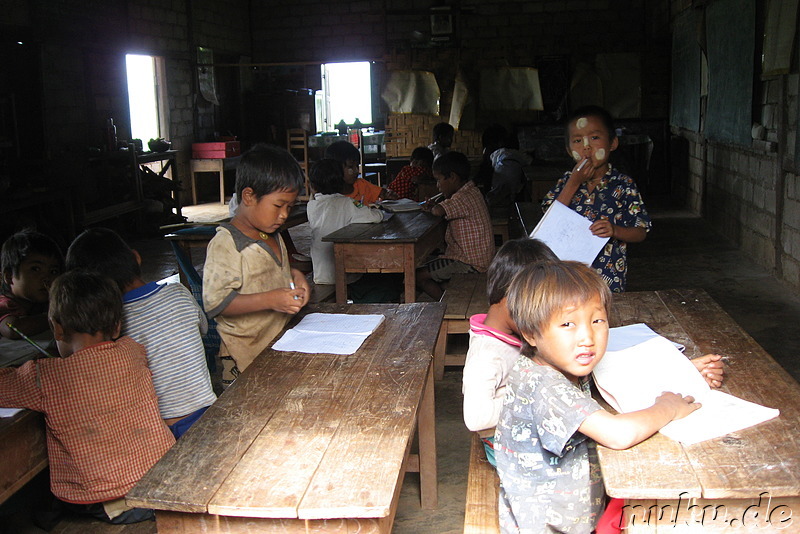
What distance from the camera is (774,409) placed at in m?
1.74

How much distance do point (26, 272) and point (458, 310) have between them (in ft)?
6.42

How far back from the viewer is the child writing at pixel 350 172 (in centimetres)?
548

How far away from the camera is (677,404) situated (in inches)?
66.3

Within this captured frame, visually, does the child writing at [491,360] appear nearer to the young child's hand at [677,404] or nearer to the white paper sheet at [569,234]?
the young child's hand at [677,404]

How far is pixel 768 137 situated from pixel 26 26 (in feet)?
23.0

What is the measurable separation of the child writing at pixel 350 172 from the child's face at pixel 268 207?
2519 mm

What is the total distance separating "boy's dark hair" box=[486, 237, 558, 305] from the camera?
216 centimetres

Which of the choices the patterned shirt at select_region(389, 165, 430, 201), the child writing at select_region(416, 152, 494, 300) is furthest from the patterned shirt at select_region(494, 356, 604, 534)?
the patterned shirt at select_region(389, 165, 430, 201)

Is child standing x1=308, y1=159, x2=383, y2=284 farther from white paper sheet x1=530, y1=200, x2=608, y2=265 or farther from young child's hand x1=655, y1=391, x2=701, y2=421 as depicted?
young child's hand x1=655, y1=391, x2=701, y2=421

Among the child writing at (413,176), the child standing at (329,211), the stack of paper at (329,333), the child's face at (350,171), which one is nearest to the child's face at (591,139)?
the stack of paper at (329,333)

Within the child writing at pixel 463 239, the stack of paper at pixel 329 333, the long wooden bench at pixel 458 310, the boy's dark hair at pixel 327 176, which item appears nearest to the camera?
the stack of paper at pixel 329 333

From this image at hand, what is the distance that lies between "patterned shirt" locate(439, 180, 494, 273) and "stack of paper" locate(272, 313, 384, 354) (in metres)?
2.21

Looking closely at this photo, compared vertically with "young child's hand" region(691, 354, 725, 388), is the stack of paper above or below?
below

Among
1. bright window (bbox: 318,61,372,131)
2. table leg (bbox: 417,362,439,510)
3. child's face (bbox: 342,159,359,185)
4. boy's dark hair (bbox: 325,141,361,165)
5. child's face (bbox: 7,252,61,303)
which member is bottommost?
table leg (bbox: 417,362,439,510)
